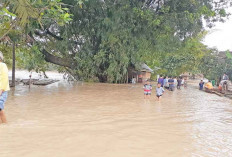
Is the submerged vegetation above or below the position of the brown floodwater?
above

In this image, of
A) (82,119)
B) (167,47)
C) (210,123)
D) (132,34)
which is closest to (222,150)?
(210,123)

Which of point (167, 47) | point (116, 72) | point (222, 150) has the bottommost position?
point (222, 150)

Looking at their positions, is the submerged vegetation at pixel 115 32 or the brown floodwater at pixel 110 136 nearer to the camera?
the brown floodwater at pixel 110 136

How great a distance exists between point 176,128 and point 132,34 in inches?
459

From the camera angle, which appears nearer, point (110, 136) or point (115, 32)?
point (110, 136)

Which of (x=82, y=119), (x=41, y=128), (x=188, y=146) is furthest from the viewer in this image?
(x=82, y=119)

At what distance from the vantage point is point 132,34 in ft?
53.2

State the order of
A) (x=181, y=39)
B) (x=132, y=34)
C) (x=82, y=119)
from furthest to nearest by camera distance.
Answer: (x=181, y=39) → (x=132, y=34) → (x=82, y=119)

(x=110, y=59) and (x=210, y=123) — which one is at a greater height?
(x=110, y=59)

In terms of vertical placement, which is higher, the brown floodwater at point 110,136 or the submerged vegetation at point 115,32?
the submerged vegetation at point 115,32

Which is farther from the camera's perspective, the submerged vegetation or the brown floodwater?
the submerged vegetation

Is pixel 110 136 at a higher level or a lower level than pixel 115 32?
lower

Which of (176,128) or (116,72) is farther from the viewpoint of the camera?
(116,72)

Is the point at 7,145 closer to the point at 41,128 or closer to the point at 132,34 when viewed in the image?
the point at 41,128
